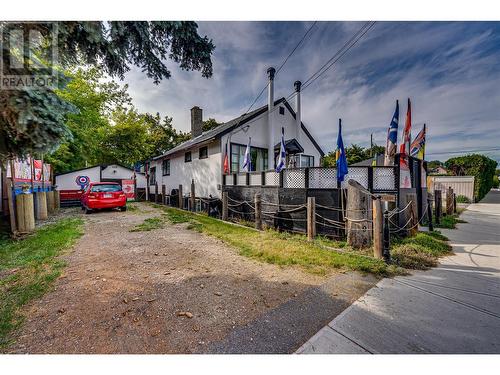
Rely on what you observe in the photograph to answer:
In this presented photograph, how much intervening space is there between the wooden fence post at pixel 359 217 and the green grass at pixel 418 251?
2.12 ft

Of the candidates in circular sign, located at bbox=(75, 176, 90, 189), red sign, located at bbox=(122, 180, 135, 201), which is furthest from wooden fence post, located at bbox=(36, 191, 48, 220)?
red sign, located at bbox=(122, 180, 135, 201)

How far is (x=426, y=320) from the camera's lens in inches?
96.7

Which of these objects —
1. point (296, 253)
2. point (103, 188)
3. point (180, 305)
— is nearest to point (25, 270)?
point (180, 305)

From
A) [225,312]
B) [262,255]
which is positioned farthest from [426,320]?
[262,255]

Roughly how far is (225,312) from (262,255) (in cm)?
219

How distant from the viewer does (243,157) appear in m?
11.9

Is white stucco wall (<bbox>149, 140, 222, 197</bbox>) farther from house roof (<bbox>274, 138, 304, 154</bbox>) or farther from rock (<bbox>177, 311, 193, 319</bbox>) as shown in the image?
rock (<bbox>177, 311, 193, 319</bbox>)

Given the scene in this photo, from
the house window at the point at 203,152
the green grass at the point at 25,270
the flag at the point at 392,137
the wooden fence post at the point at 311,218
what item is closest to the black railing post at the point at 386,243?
the wooden fence post at the point at 311,218

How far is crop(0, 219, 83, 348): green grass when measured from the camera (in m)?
2.51

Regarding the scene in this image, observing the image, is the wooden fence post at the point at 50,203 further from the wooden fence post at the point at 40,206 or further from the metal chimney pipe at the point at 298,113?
the metal chimney pipe at the point at 298,113

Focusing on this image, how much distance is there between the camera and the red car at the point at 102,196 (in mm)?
10961

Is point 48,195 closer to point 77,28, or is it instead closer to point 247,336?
point 77,28

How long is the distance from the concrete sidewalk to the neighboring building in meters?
21.1

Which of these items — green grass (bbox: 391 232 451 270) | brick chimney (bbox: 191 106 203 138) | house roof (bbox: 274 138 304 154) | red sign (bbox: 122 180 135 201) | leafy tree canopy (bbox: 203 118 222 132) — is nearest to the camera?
green grass (bbox: 391 232 451 270)
